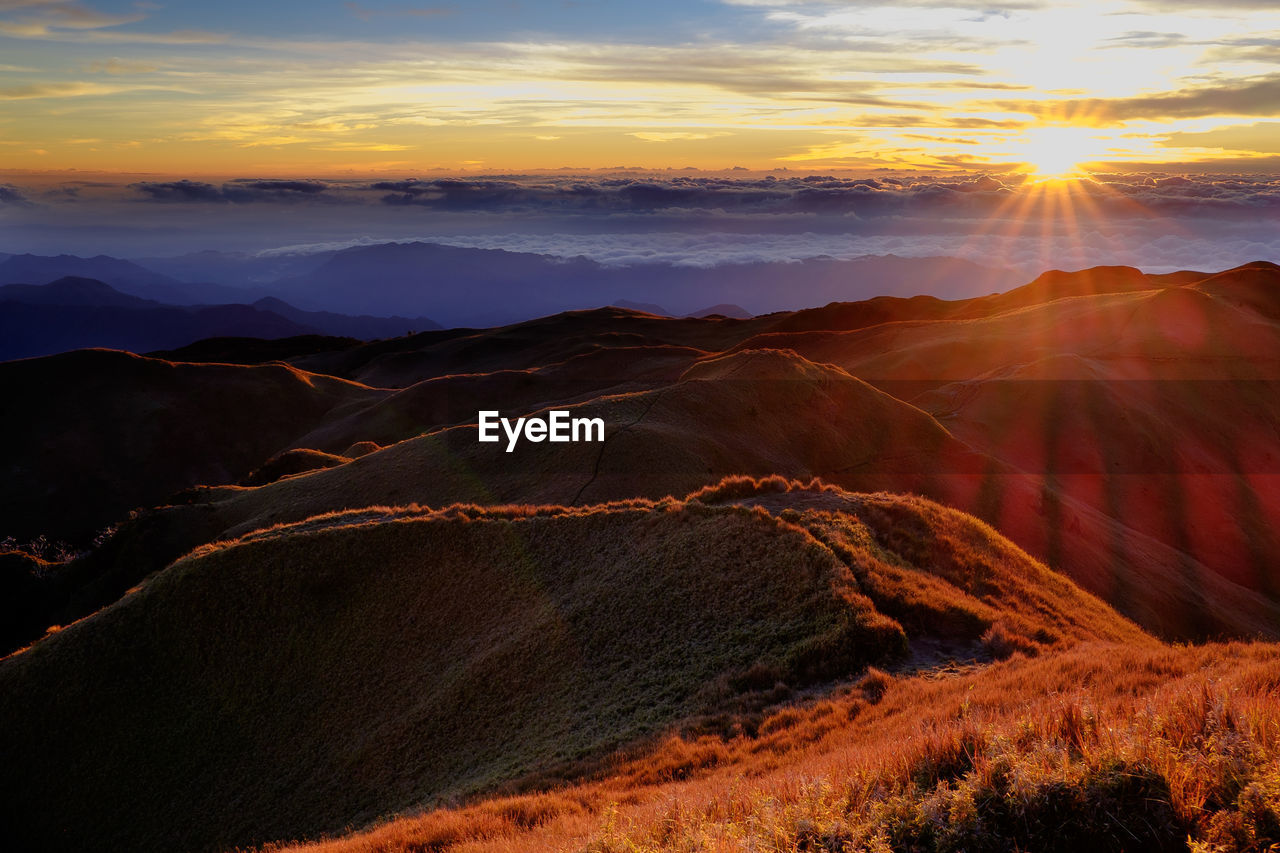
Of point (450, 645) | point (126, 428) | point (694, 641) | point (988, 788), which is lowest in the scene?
point (126, 428)

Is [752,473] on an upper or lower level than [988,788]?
lower

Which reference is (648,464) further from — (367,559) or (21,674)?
(21,674)

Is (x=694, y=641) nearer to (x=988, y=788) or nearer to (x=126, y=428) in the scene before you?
(x=988, y=788)

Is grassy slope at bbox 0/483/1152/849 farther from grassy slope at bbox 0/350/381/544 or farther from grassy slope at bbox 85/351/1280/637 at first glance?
grassy slope at bbox 0/350/381/544

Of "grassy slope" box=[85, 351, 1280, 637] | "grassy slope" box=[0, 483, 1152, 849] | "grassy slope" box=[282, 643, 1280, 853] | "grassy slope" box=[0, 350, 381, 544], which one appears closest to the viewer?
"grassy slope" box=[282, 643, 1280, 853]

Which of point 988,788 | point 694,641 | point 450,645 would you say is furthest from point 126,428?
point 988,788

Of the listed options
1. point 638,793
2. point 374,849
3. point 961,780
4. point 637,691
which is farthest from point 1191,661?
point 374,849

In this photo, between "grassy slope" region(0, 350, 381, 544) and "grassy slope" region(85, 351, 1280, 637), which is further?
"grassy slope" region(0, 350, 381, 544)

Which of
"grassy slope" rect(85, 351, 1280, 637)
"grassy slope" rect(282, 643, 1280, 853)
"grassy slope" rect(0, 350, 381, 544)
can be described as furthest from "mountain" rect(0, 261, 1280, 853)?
"grassy slope" rect(0, 350, 381, 544)
